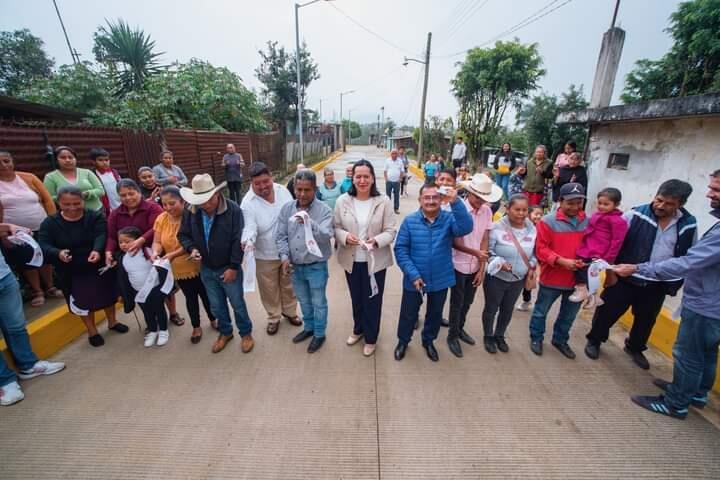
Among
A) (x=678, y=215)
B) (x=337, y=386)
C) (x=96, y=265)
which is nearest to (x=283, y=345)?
(x=337, y=386)

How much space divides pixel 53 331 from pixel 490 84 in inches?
640

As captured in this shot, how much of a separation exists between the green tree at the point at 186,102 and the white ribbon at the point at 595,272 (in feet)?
37.9

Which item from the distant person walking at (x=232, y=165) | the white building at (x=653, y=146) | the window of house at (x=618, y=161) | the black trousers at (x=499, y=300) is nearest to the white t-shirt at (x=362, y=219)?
the black trousers at (x=499, y=300)

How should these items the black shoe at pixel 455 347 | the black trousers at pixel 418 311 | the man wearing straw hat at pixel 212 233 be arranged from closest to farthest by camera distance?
the man wearing straw hat at pixel 212 233
the black trousers at pixel 418 311
the black shoe at pixel 455 347

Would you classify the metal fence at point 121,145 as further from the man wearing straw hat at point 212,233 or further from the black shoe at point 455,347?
the black shoe at point 455,347

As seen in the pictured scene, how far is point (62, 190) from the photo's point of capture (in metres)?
2.61

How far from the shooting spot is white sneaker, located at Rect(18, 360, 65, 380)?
262 centimetres

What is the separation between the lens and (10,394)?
2385mm

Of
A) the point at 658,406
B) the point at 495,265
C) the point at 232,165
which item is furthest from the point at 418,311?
the point at 232,165

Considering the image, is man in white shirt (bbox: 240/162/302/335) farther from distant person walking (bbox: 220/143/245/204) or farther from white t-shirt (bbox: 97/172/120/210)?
distant person walking (bbox: 220/143/245/204)

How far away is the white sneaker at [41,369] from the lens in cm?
262

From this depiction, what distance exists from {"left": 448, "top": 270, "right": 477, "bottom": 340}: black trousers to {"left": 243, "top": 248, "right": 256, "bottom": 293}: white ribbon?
5.99ft

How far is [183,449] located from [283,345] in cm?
117

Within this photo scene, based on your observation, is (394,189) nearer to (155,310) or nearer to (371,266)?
(371,266)
